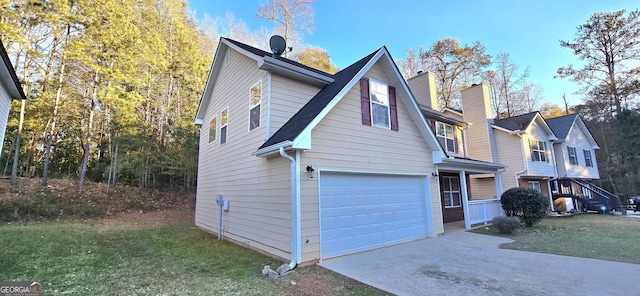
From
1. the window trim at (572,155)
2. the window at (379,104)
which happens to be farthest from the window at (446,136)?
the window trim at (572,155)

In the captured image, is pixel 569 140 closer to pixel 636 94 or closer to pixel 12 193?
pixel 636 94

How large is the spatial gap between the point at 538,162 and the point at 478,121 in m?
4.16

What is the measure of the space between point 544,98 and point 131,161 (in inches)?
1529

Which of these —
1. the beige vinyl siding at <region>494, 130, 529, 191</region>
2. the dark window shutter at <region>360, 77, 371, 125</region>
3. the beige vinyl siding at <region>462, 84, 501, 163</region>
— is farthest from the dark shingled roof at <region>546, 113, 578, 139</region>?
the dark window shutter at <region>360, 77, 371, 125</region>

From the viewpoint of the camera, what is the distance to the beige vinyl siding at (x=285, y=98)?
7.13 m

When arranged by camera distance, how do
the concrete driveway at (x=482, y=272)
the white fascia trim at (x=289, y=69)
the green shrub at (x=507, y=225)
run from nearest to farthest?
1. the concrete driveway at (x=482, y=272)
2. the white fascia trim at (x=289, y=69)
3. the green shrub at (x=507, y=225)

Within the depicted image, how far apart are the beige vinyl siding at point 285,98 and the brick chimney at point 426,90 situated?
29.3 ft

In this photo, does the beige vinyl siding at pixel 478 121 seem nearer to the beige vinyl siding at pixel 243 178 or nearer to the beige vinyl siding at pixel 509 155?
the beige vinyl siding at pixel 509 155

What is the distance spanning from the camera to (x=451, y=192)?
41.3 feet

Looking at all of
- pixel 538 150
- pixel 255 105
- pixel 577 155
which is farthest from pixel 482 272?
pixel 577 155

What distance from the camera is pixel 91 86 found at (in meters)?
15.7

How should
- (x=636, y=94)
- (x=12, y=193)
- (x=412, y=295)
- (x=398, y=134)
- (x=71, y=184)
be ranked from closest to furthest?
(x=412, y=295), (x=398, y=134), (x=12, y=193), (x=71, y=184), (x=636, y=94)

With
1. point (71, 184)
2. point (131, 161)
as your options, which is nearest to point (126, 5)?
point (131, 161)

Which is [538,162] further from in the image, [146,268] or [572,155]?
[146,268]
